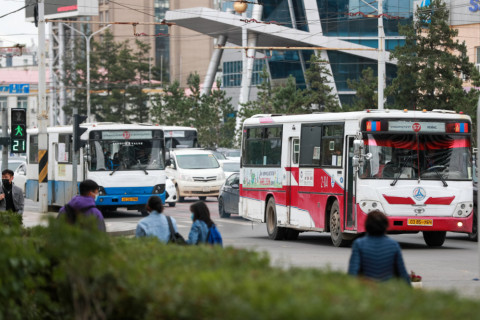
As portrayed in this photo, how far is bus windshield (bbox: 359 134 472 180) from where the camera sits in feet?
67.9

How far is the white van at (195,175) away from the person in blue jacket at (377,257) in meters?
32.4

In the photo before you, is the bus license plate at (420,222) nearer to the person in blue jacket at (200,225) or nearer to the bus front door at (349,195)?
the bus front door at (349,195)

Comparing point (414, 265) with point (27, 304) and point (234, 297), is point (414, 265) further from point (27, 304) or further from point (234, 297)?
point (234, 297)

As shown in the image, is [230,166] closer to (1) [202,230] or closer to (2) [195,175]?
(2) [195,175]

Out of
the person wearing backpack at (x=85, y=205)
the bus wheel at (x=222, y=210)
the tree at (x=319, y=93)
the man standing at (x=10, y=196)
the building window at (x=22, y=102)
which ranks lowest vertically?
the bus wheel at (x=222, y=210)

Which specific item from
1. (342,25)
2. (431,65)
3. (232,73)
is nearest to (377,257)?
(431,65)

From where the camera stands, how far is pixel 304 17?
8412cm

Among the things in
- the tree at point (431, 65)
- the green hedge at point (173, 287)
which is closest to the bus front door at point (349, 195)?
the green hedge at point (173, 287)

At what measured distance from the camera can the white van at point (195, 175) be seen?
4156 centimetres

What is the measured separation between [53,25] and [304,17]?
32.5 meters

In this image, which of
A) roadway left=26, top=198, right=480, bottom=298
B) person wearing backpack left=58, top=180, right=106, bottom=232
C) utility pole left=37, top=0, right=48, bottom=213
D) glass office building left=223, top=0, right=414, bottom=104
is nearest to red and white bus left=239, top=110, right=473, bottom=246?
roadway left=26, top=198, right=480, bottom=298

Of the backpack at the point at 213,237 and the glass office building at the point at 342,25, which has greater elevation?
the glass office building at the point at 342,25

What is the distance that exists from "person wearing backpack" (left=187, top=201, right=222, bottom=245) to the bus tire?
993cm

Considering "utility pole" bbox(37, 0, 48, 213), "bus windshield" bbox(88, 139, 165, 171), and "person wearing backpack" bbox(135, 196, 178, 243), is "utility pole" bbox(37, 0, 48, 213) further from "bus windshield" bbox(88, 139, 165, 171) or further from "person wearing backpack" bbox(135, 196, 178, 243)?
"person wearing backpack" bbox(135, 196, 178, 243)
